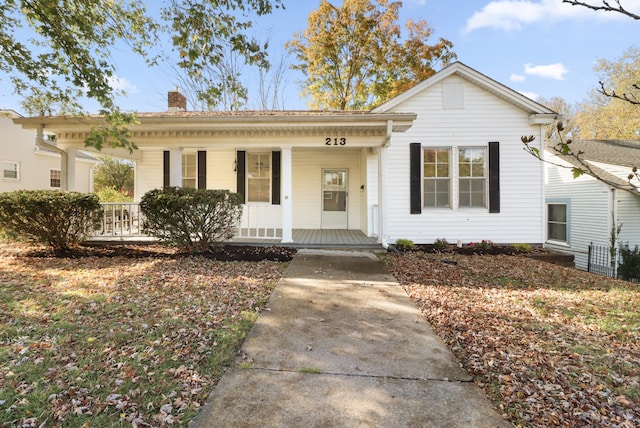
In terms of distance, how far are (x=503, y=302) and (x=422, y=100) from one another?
256 inches

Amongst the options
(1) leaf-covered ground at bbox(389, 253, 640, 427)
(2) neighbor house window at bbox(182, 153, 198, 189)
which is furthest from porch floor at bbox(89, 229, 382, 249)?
(2) neighbor house window at bbox(182, 153, 198, 189)

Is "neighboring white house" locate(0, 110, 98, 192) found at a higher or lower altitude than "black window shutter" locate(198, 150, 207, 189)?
higher

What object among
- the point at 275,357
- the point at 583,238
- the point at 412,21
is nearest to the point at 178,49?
the point at 275,357

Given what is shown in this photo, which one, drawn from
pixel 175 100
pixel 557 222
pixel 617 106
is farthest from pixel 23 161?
pixel 617 106

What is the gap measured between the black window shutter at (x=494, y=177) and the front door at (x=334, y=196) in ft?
14.4

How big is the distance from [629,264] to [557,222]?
2881mm

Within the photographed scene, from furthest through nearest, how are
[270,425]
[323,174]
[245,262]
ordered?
[323,174] → [245,262] → [270,425]

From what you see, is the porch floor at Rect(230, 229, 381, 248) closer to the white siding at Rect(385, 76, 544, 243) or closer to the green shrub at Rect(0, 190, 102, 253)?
the white siding at Rect(385, 76, 544, 243)

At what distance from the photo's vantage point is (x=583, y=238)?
11.2 m

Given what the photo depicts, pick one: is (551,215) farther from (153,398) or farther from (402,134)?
(153,398)

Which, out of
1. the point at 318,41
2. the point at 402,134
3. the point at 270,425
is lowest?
the point at 270,425

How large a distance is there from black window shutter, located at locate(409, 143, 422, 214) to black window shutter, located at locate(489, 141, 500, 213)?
194 cm

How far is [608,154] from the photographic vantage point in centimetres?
1212

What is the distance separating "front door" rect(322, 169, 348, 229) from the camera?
36.7ft
